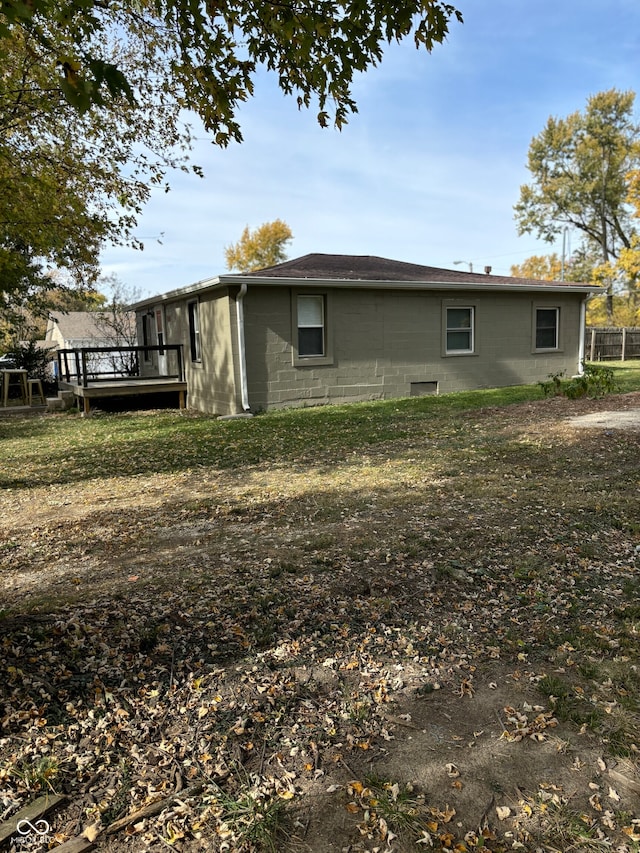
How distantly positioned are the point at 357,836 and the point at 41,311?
20397mm

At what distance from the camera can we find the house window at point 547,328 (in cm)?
1435

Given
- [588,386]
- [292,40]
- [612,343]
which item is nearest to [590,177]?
[612,343]

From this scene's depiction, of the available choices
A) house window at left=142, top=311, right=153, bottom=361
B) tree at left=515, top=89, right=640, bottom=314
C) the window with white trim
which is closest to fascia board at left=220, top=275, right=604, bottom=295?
the window with white trim

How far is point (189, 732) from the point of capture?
1980 mm

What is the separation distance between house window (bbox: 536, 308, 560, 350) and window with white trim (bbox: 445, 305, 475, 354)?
2.15m

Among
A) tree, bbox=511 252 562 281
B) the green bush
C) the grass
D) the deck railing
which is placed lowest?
the grass

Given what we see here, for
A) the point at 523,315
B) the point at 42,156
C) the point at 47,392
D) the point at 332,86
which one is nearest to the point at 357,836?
the point at 332,86

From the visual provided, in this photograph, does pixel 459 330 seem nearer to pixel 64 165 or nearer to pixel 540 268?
pixel 64 165

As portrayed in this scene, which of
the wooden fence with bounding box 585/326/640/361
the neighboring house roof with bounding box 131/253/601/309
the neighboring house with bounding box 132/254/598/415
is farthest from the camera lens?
the wooden fence with bounding box 585/326/640/361

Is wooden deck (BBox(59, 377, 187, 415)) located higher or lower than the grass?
higher

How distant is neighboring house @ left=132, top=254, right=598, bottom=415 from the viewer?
10930 mm

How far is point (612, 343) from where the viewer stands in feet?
76.2

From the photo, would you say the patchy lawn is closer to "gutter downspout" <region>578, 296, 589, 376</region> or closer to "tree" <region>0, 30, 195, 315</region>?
"tree" <region>0, 30, 195, 315</region>

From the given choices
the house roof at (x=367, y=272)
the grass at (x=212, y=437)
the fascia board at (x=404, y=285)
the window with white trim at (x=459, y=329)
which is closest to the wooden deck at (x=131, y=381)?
the grass at (x=212, y=437)
